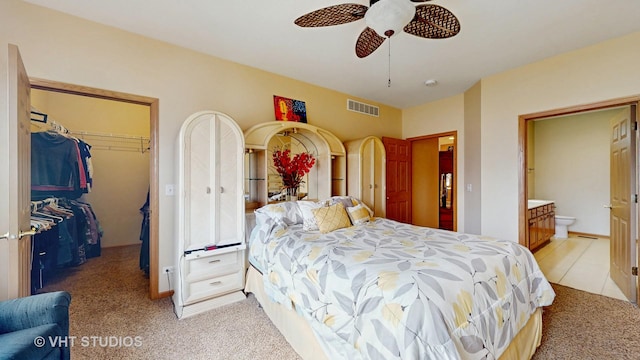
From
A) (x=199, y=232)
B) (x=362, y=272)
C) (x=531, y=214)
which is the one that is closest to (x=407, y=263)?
(x=362, y=272)

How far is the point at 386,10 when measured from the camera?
1.53m

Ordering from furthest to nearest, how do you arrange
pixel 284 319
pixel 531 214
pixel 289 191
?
pixel 531 214 < pixel 289 191 < pixel 284 319

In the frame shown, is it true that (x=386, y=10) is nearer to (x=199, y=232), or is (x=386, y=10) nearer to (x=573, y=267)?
(x=199, y=232)

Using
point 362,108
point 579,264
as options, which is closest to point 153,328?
point 362,108

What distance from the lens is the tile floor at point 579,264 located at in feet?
9.34

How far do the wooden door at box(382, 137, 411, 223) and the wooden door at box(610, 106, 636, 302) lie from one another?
8.04 ft

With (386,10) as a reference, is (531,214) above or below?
below

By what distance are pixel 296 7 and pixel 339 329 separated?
7.85ft

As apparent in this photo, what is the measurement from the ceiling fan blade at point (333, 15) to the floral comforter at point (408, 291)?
5.46 feet

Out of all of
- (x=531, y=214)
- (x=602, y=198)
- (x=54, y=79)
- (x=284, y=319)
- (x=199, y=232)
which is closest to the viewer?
(x=284, y=319)

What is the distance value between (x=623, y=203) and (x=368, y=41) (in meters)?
3.31

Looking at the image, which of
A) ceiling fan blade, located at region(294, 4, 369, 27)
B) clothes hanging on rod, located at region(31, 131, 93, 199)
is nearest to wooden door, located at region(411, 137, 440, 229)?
ceiling fan blade, located at region(294, 4, 369, 27)

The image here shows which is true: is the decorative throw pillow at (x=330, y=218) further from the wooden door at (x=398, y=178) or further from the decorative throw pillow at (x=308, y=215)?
the wooden door at (x=398, y=178)

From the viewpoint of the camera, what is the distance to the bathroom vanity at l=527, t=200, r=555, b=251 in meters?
3.86
